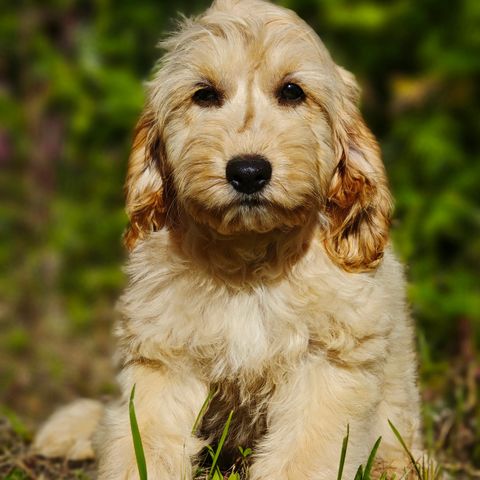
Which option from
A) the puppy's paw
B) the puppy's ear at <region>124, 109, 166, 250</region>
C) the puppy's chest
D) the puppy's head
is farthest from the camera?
the puppy's paw

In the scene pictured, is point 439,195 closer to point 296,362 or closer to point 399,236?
point 399,236

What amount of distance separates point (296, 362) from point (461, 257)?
5.53m

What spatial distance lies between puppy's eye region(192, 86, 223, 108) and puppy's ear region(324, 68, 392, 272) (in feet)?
1.68

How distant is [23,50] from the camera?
1130 centimetres

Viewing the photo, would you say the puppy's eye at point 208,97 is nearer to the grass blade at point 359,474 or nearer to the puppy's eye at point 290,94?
the puppy's eye at point 290,94

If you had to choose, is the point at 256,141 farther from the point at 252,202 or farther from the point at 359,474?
the point at 359,474

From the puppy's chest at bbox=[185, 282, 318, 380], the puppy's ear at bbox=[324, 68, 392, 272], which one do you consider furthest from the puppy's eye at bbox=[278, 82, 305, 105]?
the puppy's chest at bbox=[185, 282, 318, 380]

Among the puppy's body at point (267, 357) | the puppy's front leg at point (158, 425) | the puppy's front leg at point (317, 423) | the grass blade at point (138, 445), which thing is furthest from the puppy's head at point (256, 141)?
the grass blade at point (138, 445)

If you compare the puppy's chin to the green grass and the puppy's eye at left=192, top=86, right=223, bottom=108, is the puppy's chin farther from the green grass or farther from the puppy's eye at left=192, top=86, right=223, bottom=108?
the green grass

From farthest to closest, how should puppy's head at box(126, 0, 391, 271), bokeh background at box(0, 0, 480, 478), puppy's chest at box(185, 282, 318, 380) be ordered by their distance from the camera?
bokeh background at box(0, 0, 480, 478) → puppy's chest at box(185, 282, 318, 380) → puppy's head at box(126, 0, 391, 271)

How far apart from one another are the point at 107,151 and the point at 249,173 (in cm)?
752

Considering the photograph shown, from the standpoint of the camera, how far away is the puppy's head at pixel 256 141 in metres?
3.76

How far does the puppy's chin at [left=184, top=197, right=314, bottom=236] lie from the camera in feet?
12.3

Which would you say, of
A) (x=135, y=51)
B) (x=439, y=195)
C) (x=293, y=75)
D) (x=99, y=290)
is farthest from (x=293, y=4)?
(x=293, y=75)
